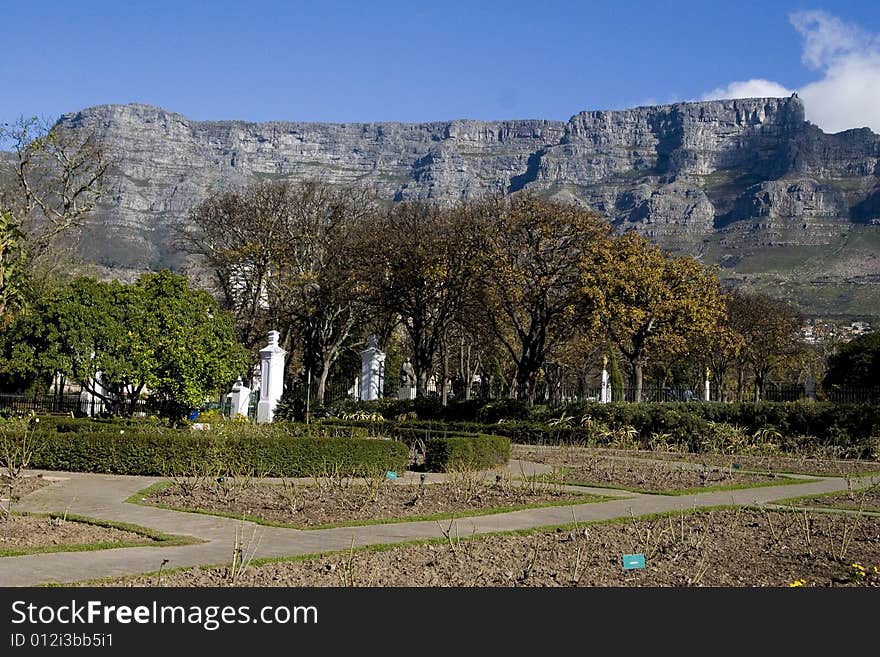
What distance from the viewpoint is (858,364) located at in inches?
1971

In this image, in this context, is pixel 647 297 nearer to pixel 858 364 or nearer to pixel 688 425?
pixel 688 425

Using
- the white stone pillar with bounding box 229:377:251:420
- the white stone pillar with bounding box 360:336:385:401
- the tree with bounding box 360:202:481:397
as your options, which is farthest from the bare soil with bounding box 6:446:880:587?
the white stone pillar with bounding box 360:336:385:401

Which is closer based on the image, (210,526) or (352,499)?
(210,526)

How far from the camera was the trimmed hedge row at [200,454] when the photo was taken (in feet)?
57.8

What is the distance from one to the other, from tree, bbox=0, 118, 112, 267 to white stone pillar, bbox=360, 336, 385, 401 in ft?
40.4

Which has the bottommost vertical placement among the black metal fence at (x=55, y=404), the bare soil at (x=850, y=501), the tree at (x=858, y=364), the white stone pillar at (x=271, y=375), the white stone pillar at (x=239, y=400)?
the bare soil at (x=850, y=501)

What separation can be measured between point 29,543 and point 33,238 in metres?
30.6

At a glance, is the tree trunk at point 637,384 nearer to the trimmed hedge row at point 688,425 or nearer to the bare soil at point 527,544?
the trimmed hedge row at point 688,425

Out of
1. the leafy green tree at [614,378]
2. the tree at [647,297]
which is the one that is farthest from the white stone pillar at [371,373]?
the leafy green tree at [614,378]

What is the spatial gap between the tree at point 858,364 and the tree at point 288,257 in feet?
83.7

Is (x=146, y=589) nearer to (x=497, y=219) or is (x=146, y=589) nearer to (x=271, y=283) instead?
(x=497, y=219)

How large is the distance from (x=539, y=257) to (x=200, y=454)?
19352 mm

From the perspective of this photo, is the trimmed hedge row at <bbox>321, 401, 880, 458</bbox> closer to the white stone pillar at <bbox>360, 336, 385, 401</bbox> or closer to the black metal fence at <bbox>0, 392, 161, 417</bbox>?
the white stone pillar at <bbox>360, 336, 385, 401</bbox>

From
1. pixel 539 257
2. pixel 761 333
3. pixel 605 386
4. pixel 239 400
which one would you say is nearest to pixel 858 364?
pixel 761 333
